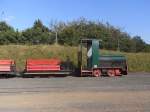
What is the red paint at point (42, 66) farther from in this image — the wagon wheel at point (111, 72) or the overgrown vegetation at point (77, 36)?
the overgrown vegetation at point (77, 36)

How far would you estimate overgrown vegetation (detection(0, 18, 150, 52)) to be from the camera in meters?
63.1

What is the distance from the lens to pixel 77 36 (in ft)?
216

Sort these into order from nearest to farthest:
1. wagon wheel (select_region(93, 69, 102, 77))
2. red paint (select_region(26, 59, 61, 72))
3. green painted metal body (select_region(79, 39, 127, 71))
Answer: red paint (select_region(26, 59, 61, 72))
wagon wheel (select_region(93, 69, 102, 77))
green painted metal body (select_region(79, 39, 127, 71))

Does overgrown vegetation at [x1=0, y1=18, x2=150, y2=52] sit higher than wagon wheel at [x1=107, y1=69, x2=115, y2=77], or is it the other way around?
overgrown vegetation at [x1=0, y1=18, x2=150, y2=52]

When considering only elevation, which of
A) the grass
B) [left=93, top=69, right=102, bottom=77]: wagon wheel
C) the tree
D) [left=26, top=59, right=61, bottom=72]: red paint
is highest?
the tree

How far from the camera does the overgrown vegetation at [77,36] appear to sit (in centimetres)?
6312

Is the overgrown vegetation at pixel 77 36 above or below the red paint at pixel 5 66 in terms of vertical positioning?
above

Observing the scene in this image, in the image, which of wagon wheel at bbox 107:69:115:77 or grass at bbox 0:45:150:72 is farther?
grass at bbox 0:45:150:72

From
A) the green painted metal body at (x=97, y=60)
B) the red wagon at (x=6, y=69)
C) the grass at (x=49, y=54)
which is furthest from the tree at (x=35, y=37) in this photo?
the red wagon at (x=6, y=69)

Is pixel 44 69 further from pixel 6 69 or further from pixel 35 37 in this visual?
pixel 35 37

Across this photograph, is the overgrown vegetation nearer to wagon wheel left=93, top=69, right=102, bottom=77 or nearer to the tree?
the tree

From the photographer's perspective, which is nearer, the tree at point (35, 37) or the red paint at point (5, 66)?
the red paint at point (5, 66)

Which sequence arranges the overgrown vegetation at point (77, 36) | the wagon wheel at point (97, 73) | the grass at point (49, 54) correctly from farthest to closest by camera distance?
1. the overgrown vegetation at point (77, 36)
2. the grass at point (49, 54)
3. the wagon wheel at point (97, 73)

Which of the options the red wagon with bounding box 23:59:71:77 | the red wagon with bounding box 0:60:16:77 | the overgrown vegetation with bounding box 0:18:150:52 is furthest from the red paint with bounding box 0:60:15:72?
the overgrown vegetation with bounding box 0:18:150:52
